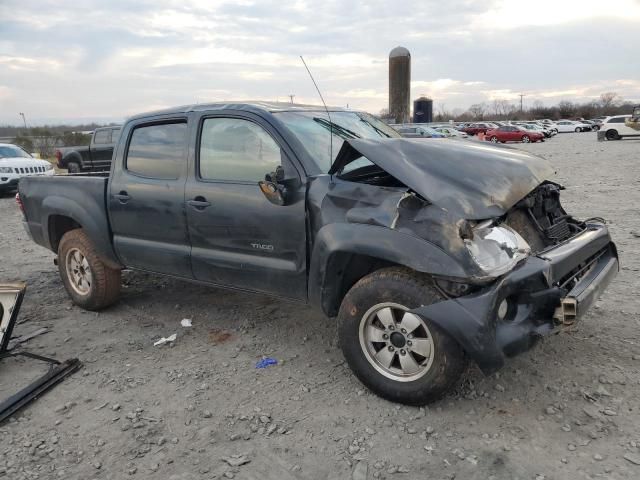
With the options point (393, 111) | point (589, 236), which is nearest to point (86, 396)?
point (589, 236)

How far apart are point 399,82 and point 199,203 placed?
74.6 ft

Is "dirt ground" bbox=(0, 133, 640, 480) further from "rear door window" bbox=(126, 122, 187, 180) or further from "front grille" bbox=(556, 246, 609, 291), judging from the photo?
"rear door window" bbox=(126, 122, 187, 180)

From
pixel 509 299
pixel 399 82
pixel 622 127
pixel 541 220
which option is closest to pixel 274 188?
pixel 509 299

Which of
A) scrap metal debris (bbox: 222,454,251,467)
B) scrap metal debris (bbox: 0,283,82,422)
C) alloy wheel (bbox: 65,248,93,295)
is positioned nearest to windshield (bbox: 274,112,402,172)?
scrap metal debris (bbox: 222,454,251,467)

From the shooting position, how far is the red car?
38750 millimetres

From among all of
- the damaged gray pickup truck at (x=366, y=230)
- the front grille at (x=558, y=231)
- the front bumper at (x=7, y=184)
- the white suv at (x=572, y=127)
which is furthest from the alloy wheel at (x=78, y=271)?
the white suv at (x=572, y=127)

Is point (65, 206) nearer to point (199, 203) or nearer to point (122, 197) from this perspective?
point (122, 197)

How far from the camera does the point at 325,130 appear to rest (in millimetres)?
4008

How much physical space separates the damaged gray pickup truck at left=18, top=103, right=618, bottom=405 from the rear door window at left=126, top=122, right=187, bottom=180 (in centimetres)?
1

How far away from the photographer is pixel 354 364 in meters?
3.29

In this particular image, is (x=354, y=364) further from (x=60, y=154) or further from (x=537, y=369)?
(x=60, y=154)

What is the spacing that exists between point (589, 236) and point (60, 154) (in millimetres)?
18036

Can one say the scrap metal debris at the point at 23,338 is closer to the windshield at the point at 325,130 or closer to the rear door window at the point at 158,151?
the rear door window at the point at 158,151

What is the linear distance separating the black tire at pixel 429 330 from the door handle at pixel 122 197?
7.68ft
